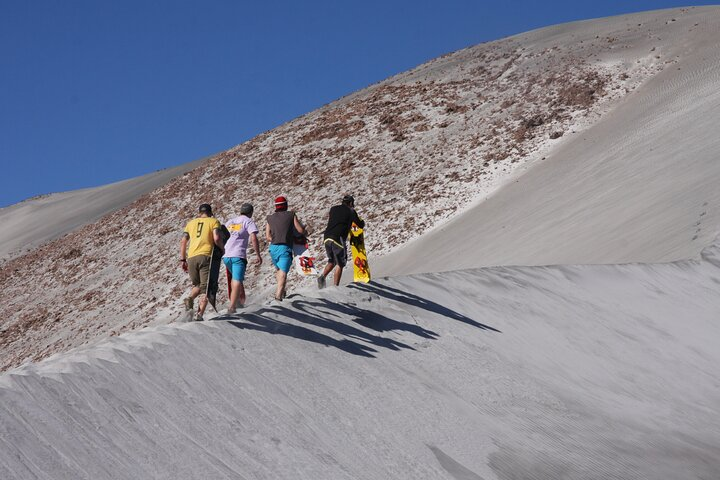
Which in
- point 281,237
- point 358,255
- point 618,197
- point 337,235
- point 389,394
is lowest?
point 618,197

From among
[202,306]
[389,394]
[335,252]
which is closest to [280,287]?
[202,306]

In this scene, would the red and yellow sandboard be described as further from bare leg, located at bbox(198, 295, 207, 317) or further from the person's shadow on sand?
bare leg, located at bbox(198, 295, 207, 317)

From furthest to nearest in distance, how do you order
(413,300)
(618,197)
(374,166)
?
(374,166)
(618,197)
(413,300)

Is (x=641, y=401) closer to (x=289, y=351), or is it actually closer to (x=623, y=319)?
(x=623, y=319)

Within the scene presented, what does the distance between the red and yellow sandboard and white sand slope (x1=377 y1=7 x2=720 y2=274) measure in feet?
18.5

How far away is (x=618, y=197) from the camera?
830 inches

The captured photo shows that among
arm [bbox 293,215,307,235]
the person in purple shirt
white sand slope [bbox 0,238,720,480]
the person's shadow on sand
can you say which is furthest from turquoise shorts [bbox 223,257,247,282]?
the person's shadow on sand

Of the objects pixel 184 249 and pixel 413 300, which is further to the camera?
pixel 413 300

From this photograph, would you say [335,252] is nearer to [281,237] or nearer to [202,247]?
[281,237]

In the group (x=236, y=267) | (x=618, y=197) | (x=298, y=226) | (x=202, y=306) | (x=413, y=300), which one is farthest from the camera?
(x=618, y=197)

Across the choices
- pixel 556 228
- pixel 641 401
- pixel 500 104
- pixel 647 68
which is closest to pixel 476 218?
pixel 556 228

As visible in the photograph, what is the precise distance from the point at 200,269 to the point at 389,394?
260 centimetres

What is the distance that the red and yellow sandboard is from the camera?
38.9 feet

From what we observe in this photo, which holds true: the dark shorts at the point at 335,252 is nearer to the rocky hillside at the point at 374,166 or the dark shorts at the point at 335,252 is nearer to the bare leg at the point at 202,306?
the bare leg at the point at 202,306
